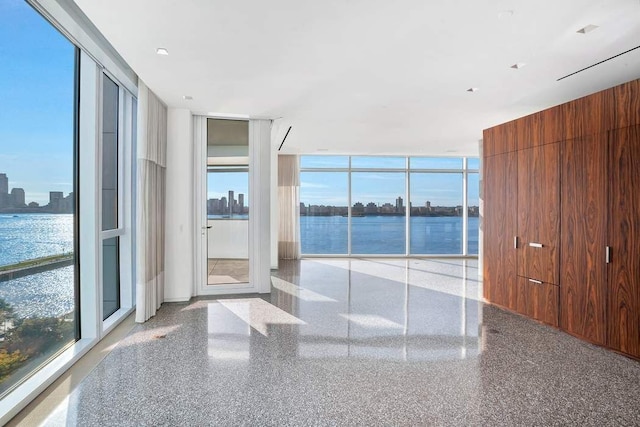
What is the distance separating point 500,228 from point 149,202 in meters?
4.84

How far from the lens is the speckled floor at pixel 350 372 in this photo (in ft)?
8.42

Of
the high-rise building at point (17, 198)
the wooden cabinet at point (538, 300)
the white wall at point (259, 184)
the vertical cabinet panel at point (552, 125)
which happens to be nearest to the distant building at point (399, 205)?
the white wall at point (259, 184)

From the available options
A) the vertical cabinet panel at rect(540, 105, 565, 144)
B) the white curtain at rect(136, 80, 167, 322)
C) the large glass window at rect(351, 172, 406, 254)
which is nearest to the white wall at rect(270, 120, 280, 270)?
the large glass window at rect(351, 172, 406, 254)

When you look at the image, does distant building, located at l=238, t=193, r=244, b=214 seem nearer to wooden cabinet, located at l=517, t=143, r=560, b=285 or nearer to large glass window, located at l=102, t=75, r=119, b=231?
large glass window, located at l=102, t=75, r=119, b=231

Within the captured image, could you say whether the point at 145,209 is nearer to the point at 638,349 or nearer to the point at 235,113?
Answer: the point at 235,113

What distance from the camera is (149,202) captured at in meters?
4.66

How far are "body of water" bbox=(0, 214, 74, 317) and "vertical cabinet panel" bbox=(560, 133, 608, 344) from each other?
5307mm

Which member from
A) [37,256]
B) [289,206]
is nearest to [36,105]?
[37,256]

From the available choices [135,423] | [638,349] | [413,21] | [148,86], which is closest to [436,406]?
[135,423]

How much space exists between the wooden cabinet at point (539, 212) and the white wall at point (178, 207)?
473 cm

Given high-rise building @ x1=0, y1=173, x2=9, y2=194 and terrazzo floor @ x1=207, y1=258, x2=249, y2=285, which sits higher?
high-rise building @ x1=0, y1=173, x2=9, y2=194

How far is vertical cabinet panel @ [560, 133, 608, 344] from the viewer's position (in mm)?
3908

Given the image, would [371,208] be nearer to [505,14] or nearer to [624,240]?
[624,240]

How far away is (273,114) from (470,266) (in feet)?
19.8
